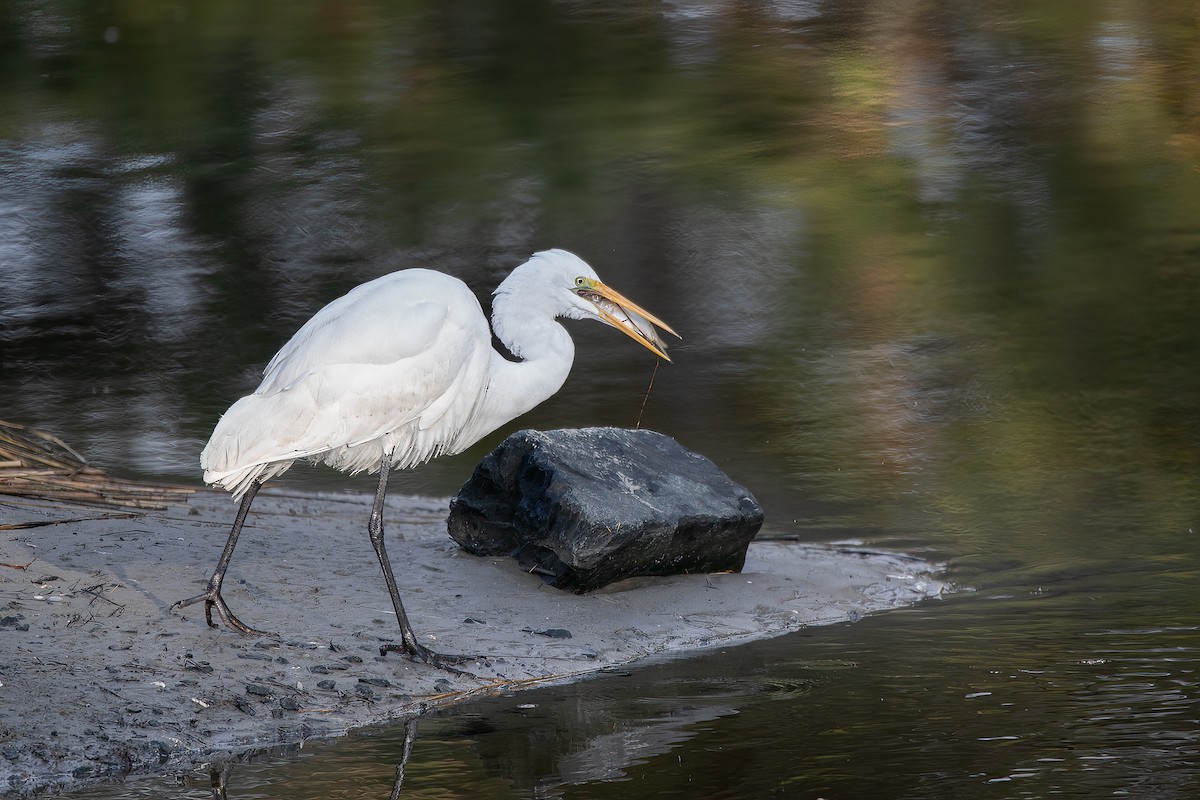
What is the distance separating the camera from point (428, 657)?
5680 mm

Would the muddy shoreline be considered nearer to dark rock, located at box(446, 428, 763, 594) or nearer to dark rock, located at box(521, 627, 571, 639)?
dark rock, located at box(521, 627, 571, 639)

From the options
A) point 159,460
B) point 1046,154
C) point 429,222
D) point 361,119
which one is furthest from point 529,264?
point 361,119

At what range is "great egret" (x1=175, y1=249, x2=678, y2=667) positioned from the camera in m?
5.93

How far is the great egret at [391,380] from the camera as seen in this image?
593 cm

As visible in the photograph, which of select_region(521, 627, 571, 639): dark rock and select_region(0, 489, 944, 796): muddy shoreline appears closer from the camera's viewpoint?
select_region(0, 489, 944, 796): muddy shoreline

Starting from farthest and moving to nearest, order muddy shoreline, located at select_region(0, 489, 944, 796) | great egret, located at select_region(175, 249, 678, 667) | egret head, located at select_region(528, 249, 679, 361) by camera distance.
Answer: egret head, located at select_region(528, 249, 679, 361), great egret, located at select_region(175, 249, 678, 667), muddy shoreline, located at select_region(0, 489, 944, 796)

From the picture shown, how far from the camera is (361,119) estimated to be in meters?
19.8

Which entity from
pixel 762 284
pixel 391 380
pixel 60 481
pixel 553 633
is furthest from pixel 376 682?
pixel 762 284

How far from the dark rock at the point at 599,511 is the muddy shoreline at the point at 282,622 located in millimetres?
117

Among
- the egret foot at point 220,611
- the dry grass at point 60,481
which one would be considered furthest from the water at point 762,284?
the dry grass at point 60,481

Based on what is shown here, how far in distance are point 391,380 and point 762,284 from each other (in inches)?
323

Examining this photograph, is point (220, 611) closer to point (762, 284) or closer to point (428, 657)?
point (428, 657)

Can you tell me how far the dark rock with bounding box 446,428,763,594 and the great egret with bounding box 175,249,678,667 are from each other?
1.59 ft

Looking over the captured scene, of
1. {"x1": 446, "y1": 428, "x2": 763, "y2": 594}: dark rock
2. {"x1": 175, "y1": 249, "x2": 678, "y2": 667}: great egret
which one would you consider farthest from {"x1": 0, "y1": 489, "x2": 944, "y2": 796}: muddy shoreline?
{"x1": 175, "y1": 249, "x2": 678, "y2": 667}: great egret
